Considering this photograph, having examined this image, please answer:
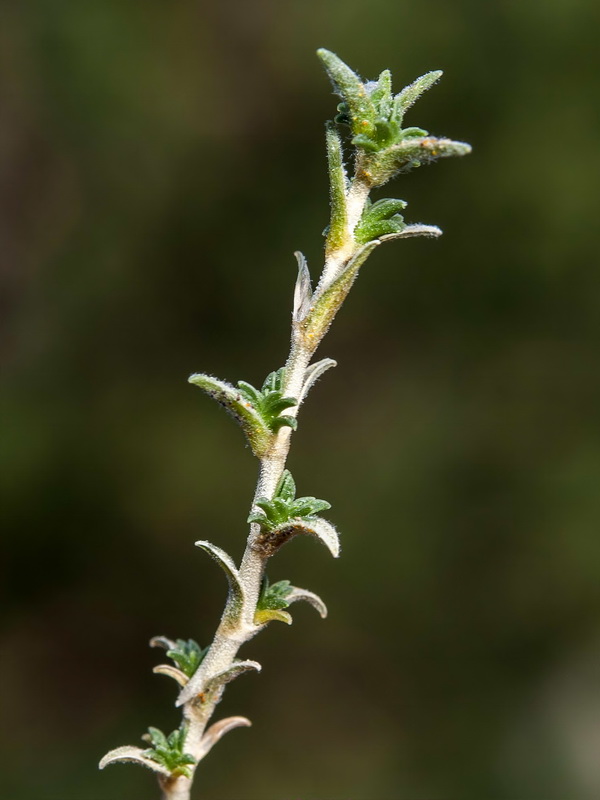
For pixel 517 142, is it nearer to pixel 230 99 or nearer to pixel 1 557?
pixel 230 99

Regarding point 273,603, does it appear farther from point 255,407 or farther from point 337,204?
point 337,204

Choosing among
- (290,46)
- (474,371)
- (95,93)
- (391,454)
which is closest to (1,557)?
(391,454)

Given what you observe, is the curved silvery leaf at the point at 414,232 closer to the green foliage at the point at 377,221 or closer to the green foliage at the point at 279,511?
the green foliage at the point at 377,221

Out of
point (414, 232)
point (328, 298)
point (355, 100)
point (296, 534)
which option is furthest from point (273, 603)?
Result: point (355, 100)

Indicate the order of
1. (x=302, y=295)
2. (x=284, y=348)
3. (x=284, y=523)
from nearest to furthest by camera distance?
1. (x=284, y=523)
2. (x=302, y=295)
3. (x=284, y=348)

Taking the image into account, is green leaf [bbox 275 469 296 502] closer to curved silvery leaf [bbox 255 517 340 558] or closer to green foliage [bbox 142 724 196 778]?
curved silvery leaf [bbox 255 517 340 558]

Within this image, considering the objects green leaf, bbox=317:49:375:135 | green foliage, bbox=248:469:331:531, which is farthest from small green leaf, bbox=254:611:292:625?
green leaf, bbox=317:49:375:135
